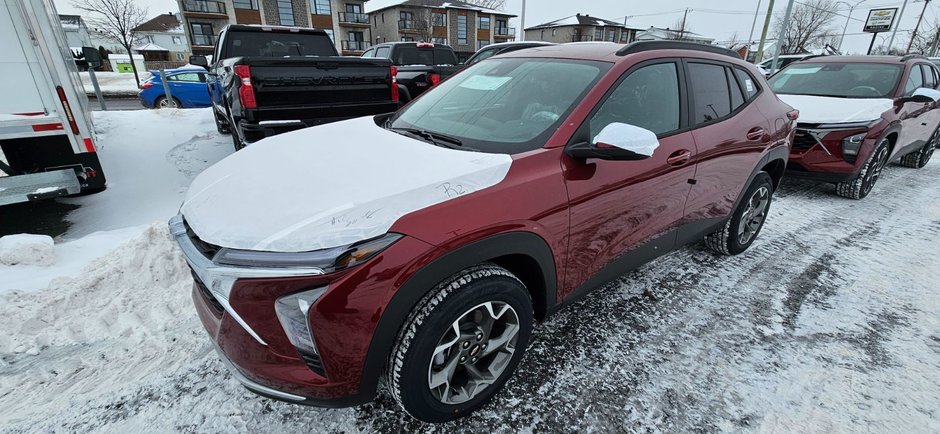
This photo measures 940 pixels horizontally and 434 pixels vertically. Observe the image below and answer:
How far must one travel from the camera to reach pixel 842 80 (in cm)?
625

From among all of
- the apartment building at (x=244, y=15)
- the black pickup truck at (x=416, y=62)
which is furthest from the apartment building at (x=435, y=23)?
the black pickup truck at (x=416, y=62)

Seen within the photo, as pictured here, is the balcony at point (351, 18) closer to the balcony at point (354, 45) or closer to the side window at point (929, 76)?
the balcony at point (354, 45)

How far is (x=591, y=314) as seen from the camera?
3018 millimetres

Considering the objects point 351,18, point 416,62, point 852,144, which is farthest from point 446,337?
point 351,18

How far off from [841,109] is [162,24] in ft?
240

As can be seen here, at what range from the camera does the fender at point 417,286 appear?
169cm

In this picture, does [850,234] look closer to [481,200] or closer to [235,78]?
[481,200]

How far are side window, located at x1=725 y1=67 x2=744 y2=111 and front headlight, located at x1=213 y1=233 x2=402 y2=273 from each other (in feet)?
9.90

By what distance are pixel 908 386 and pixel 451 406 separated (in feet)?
8.37

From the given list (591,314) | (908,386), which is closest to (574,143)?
(591,314)

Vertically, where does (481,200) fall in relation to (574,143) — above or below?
below

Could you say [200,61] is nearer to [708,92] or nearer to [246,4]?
[708,92]

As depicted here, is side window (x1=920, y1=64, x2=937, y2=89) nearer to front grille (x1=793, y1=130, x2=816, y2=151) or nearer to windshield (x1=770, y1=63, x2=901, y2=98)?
windshield (x1=770, y1=63, x2=901, y2=98)

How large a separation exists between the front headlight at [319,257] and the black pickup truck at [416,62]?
626 centimetres
